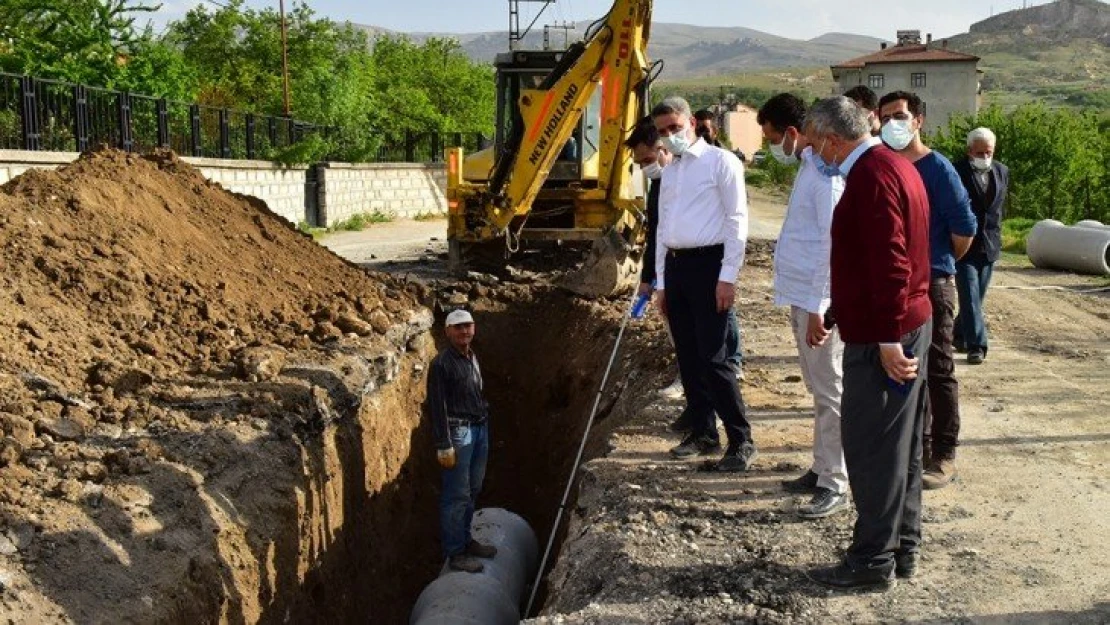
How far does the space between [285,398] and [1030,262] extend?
1436cm

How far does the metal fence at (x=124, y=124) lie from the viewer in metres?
14.1

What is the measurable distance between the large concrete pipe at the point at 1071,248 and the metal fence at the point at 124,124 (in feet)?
43.3

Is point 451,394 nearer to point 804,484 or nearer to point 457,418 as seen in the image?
point 457,418

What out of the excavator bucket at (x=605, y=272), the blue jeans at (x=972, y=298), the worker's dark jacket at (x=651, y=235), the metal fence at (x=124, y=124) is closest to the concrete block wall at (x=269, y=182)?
the metal fence at (x=124, y=124)

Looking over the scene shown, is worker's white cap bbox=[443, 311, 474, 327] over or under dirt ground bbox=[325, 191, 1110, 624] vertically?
over

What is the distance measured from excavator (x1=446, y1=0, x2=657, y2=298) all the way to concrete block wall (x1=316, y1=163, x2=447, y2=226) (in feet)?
35.3

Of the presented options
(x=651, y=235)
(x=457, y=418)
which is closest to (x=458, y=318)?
(x=457, y=418)

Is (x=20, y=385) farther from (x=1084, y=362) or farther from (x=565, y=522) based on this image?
(x=1084, y=362)

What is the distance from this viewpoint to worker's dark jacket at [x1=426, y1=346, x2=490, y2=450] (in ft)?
21.8

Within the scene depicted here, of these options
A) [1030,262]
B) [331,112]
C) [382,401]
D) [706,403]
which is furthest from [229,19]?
[706,403]

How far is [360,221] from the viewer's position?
26.2m

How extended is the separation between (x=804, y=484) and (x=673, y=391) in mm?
2183

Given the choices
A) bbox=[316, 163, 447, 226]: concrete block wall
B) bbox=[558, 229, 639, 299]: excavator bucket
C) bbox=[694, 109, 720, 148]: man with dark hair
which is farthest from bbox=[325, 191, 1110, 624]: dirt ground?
bbox=[316, 163, 447, 226]: concrete block wall

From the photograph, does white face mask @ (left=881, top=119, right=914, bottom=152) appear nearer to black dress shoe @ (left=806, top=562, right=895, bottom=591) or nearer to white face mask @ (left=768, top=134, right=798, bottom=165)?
white face mask @ (left=768, top=134, right=798, bottom=165)
